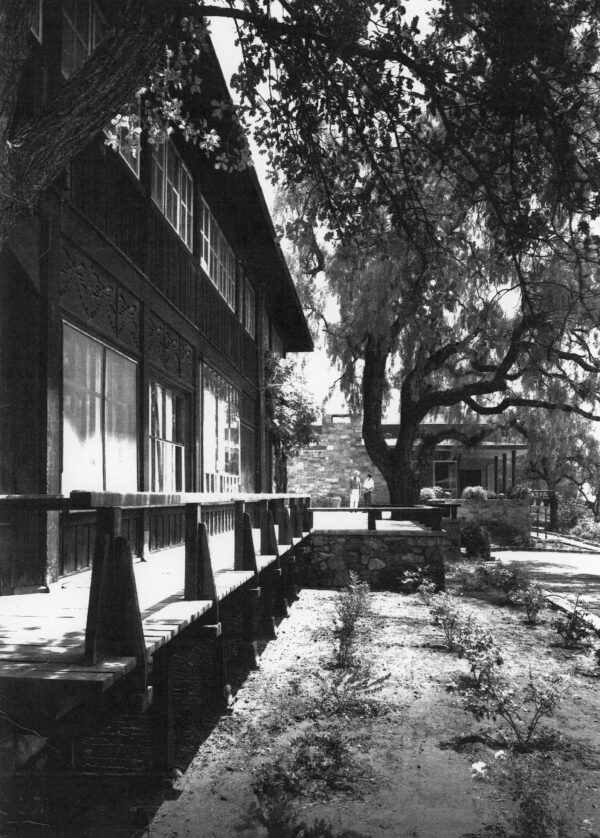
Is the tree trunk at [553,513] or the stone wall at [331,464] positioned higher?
the stone wall at [331,464]

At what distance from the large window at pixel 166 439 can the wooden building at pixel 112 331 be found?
A: 33 mm

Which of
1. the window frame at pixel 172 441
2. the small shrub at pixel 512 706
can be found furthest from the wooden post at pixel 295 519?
the small shrub at pixel 512 706

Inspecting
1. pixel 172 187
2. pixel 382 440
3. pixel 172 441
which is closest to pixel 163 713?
pixel 172 441

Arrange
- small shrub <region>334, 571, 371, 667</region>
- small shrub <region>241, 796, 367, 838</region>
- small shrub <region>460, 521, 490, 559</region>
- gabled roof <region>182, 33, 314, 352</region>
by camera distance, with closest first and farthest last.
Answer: small shrub <region>241, 796, 367, 838</region>, small shrub <region>334, 571, 371, 667</region>, gabled roof <region>182, 33, 314, 352</region>, small shrub <region>460, 521, 490, 559</region>

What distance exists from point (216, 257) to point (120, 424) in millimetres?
5835

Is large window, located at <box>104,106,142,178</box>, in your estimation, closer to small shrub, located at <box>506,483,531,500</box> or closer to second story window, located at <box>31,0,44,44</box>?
second story window, located at <box>31,0,44,44</box>

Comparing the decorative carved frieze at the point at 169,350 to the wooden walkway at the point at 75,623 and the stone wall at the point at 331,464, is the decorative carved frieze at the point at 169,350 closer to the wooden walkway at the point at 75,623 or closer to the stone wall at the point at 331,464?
the wooden walkway at the point at 75,623

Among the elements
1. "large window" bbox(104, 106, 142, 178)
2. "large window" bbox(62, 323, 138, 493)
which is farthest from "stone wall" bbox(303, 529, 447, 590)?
"large window" bbox(104, 106, 142, 178)

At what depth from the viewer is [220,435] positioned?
1325 cm

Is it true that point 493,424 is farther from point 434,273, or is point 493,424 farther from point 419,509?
point 434,273

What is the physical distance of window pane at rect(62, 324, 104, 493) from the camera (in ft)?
21.7

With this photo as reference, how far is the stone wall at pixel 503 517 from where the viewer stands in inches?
1043

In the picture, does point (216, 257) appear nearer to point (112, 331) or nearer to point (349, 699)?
point (112, 331)

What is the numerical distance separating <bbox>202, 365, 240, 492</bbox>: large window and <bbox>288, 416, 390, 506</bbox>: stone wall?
797 inches
